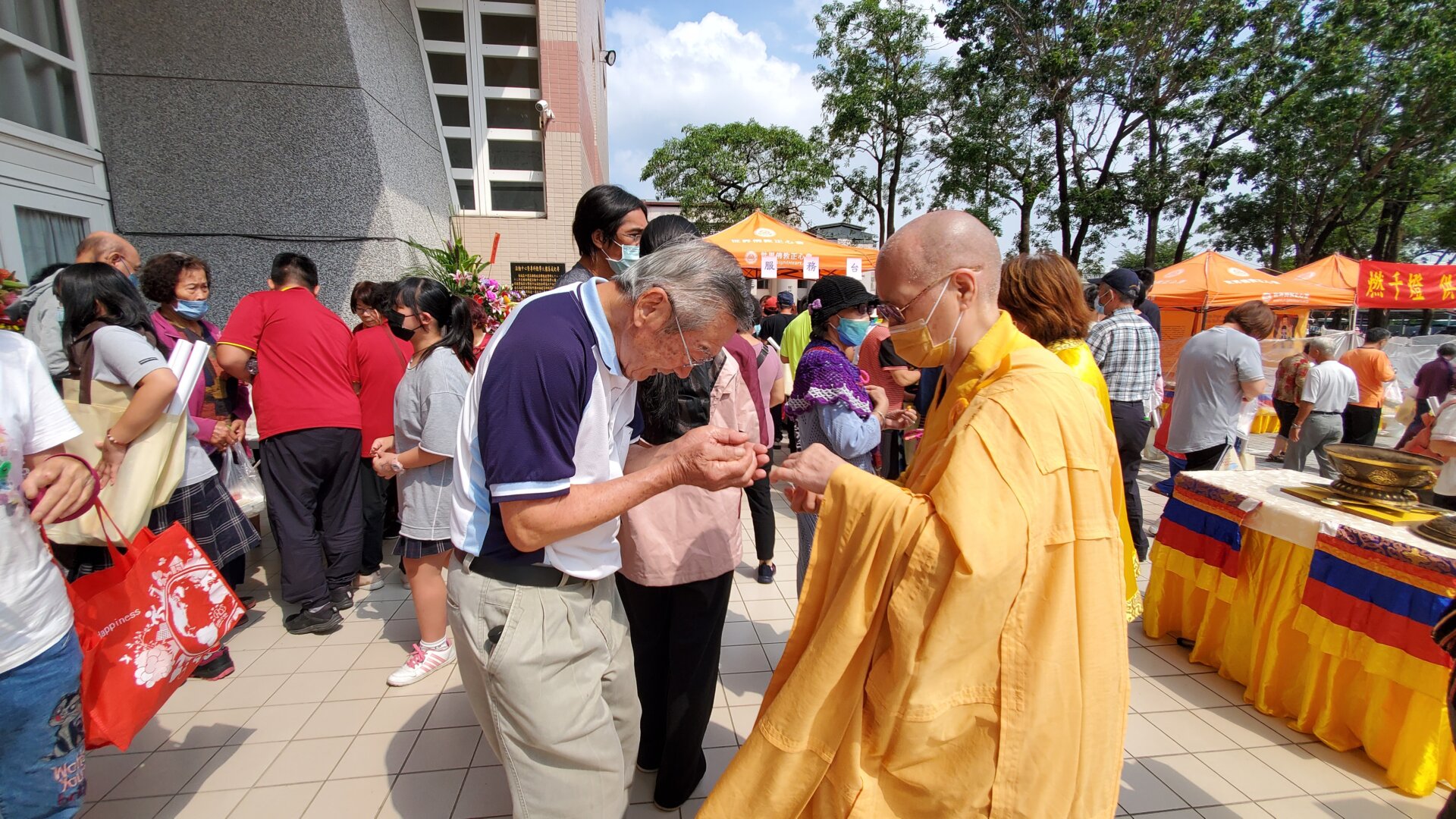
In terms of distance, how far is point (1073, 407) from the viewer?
133 cm

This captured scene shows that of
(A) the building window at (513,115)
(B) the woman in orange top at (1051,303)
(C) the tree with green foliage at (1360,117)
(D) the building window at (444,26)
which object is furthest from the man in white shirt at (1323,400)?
(C) the tree with green foliage at (1360,117)

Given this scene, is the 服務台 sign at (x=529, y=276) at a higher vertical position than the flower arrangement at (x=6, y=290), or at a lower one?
higher

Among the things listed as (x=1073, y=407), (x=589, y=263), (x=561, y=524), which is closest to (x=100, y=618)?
(x=561, y=524)

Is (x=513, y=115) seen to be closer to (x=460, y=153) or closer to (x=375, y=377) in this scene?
(x=460, y=153)

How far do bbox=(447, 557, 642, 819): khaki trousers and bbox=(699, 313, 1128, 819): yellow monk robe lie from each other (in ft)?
1.35

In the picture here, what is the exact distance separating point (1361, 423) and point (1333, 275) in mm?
6897

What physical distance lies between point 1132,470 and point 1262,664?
1.70 m

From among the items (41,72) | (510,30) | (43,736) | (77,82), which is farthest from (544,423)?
(510,30)

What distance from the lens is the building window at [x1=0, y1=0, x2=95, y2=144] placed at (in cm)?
451

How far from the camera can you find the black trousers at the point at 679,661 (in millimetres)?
2156

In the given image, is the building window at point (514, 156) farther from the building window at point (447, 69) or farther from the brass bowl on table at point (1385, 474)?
the brass bowl on table at point (1385, 474)

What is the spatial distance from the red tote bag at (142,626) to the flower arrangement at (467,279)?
303 centimetres

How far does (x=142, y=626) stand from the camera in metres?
1.85

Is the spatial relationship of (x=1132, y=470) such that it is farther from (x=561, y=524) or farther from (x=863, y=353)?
(x=561, y=524)
